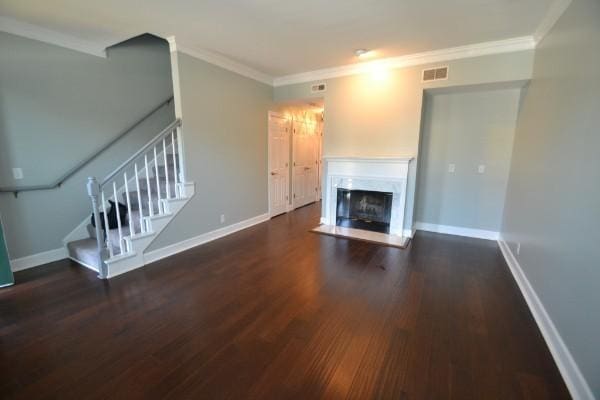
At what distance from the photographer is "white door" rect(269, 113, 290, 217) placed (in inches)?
209

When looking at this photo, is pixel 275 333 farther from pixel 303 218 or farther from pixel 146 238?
pixel 303 218

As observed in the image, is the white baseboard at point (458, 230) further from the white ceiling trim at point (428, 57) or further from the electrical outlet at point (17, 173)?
the electrical outlet at point (17, 173)

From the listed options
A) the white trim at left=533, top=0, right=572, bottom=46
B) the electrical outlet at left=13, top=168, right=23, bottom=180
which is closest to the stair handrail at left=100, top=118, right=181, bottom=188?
the electrical outlet at left=13, top=168, right=23, bottom=180

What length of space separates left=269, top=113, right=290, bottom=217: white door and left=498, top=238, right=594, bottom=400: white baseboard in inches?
161

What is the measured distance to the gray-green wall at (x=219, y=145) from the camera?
11.6ft

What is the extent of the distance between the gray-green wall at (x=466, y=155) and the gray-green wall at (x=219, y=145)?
2.93 metres

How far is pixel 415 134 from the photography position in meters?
3.99

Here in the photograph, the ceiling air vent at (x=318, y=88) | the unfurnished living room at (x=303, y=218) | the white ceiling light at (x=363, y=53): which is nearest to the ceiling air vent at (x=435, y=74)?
the unfurnished living room at (x=303, y=218)

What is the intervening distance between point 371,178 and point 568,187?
8.46ft

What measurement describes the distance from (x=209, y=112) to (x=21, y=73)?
2.00 m

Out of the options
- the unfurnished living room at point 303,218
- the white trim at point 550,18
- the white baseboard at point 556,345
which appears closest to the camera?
the white baseboard at point 556,345

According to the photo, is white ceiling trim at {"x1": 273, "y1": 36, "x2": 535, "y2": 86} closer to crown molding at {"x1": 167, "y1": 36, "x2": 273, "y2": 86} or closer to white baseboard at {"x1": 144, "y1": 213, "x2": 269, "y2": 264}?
crown molding at {"x1": 167, "y1": 36, "x2": 273, "y2": 86}

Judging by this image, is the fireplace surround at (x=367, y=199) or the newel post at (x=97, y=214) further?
the fireplace surround at (x=367, y=199)

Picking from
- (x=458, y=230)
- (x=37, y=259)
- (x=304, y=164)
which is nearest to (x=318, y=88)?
(x=304, y=164)
